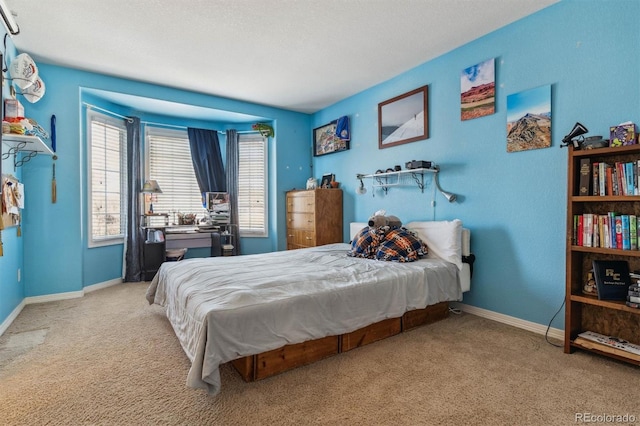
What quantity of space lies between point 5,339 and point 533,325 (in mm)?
4429

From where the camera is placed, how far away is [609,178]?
2.14m

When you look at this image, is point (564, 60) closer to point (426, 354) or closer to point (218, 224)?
point (426, 354)

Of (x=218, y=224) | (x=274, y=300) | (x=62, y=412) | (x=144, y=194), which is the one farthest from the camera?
(x=218, y=224)

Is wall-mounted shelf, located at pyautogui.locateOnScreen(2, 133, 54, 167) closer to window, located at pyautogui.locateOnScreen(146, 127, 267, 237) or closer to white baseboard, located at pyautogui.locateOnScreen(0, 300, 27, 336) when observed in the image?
white baseboard, located at pyautogui.locateOnScreen(0, 300, 27, 336)

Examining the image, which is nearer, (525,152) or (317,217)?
(525,152)

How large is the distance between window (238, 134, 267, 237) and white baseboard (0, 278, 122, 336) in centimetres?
215

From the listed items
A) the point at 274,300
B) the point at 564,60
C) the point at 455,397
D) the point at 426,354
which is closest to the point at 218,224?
the point at 274,300

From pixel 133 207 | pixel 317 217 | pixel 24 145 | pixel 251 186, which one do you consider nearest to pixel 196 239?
pixel 133 207

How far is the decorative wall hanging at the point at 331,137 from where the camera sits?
15.6ft

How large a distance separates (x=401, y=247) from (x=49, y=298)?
403 centimetres

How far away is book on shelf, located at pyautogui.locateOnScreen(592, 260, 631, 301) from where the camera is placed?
212 cm

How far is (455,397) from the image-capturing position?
1771mm

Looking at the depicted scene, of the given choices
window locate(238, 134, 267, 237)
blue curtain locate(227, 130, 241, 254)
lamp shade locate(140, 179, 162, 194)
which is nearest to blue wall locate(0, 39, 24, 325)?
lamp shade locate(140, 179, 162, 194)

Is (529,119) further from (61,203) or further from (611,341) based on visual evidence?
(61,203)
